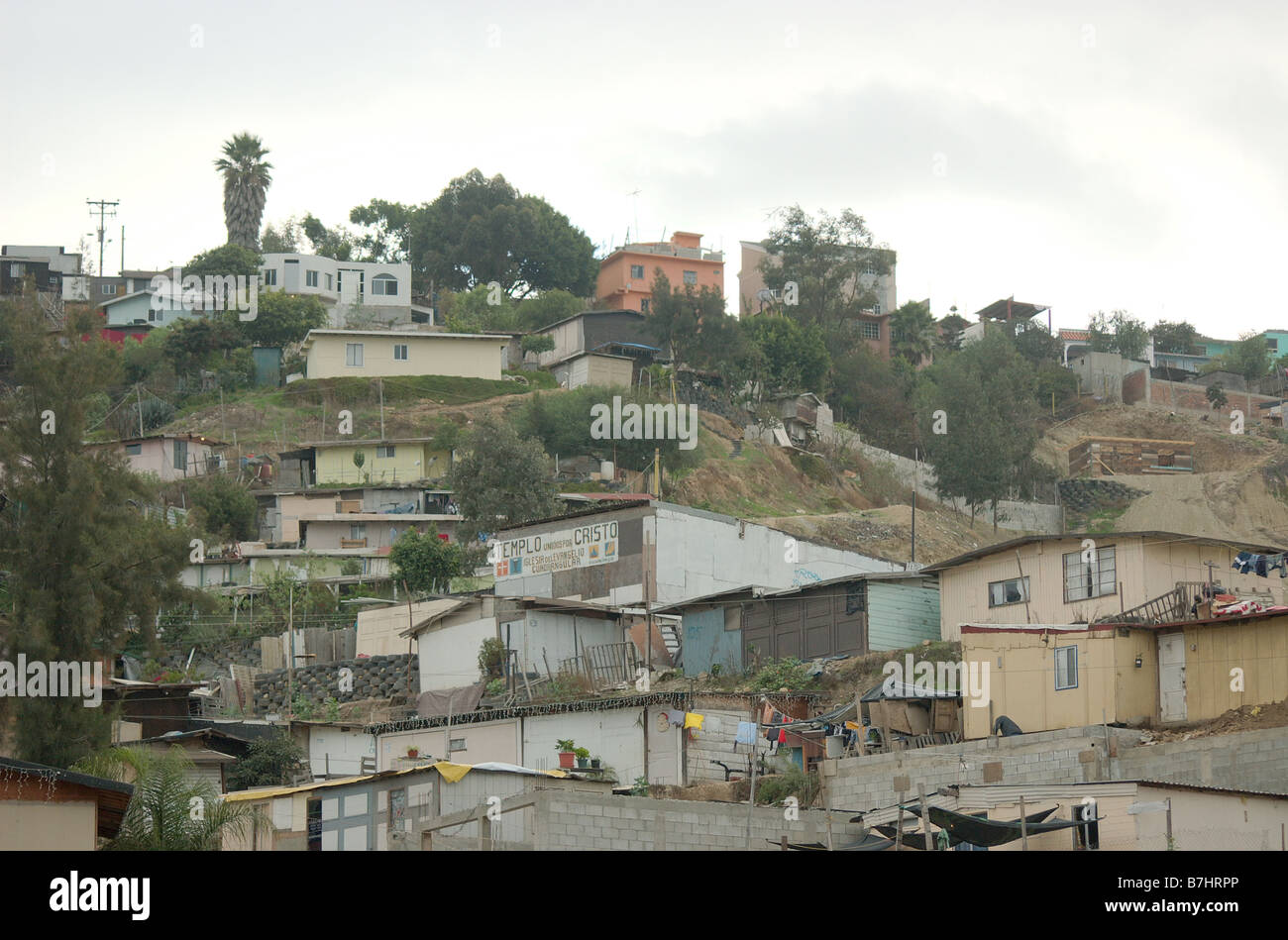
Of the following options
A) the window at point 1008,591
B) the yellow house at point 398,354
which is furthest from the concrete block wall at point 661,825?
the yellow house at point 398,354

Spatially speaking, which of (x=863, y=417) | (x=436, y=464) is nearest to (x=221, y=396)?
(x=436, y=464)

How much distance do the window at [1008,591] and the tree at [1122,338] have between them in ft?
194

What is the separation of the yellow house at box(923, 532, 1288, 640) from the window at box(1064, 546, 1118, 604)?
0.02m

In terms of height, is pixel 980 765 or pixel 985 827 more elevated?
pixel 980 765

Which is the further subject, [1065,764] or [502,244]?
[502,244]

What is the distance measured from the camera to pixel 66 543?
26562 millimetres

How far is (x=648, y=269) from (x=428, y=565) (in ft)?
135

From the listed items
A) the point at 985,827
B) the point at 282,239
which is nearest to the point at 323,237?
the point at 282,239

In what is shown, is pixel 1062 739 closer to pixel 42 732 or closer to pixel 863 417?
pixel 42 732

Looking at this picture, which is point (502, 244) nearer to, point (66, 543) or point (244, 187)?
point (244, 187)

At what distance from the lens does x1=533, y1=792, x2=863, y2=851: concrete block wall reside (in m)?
20.4

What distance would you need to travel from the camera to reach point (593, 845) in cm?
2042

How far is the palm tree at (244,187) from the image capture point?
88750mm
